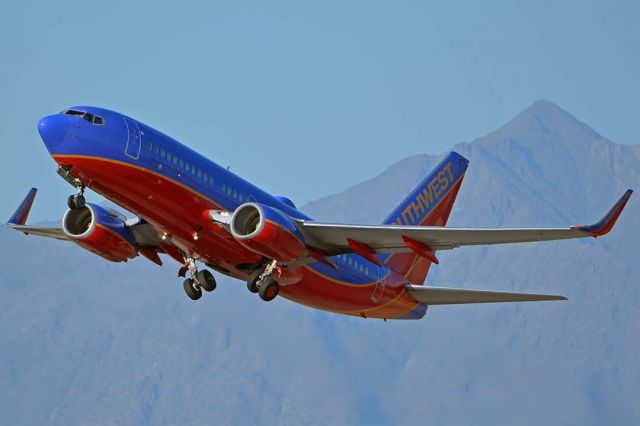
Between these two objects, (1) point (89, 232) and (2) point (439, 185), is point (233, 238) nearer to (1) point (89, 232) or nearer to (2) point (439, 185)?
(1) point (89, 232)

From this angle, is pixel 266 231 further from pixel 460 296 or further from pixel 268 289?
pixel 460 296

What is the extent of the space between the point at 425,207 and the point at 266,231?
1589 cm

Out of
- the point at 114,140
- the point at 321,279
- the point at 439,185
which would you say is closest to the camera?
the point at 114,140

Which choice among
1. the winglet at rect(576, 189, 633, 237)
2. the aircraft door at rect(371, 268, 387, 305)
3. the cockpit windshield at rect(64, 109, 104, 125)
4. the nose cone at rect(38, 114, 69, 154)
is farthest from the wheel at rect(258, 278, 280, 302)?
the winglet at rect(576, 189, 633, 237)

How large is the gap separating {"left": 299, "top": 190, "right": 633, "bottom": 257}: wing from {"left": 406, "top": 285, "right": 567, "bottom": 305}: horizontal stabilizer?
3918mm

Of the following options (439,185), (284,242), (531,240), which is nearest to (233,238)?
(284,242)

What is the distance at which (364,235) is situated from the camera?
1919 inches

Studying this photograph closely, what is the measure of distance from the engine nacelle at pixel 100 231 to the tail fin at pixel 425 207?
12440 millimetres

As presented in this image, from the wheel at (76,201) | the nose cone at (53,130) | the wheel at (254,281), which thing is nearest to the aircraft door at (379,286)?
the wheel at (254,281)

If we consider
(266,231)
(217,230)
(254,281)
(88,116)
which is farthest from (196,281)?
(88,116)

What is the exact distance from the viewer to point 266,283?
4894 centimetres

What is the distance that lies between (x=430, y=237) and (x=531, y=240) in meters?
4.04

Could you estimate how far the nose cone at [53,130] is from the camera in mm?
44562

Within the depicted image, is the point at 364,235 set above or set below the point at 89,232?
above
